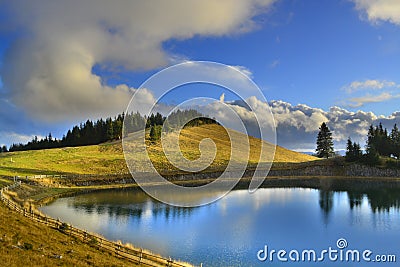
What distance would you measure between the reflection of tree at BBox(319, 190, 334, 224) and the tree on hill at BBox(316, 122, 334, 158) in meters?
49.9

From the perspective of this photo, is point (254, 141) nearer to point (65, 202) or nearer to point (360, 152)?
point (360, 152)

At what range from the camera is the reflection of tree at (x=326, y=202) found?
44062 mm

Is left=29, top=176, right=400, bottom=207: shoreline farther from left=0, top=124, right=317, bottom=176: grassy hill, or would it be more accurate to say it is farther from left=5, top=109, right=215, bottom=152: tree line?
left=5, top=109, right=215, bottom=152: tree line

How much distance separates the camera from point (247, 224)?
118ft

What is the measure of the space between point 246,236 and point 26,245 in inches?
718

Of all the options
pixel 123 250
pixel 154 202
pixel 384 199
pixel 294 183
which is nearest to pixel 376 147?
pixel 294 183

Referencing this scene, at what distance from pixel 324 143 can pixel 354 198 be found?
2389 inches

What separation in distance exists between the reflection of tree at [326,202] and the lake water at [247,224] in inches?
5.9

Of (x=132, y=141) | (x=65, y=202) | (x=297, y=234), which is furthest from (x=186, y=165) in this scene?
(x=297, y=234)

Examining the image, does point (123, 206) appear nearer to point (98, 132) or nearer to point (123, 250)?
point (123, 250)

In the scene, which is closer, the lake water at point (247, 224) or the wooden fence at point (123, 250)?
the wooden fence at point (123, 250)

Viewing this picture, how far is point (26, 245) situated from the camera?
747 inches

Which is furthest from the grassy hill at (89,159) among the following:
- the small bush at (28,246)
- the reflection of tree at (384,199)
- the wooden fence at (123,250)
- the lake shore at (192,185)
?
the small bush at (28,246)

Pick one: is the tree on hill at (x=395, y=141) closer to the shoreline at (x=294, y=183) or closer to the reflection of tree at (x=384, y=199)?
the shoreline at (x=294, y=183)
